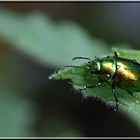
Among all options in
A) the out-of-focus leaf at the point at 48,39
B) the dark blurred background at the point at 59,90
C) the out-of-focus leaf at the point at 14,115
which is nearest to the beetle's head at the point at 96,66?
the dark blurred background at the point at 59,90

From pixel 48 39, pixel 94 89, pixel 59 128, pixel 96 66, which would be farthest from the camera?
pixel 48 39

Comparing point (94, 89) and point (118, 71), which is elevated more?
point (118, 71)

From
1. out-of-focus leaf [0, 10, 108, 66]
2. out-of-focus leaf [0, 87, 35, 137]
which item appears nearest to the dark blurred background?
out-of-focus leaf [0, 87, 35, 137]

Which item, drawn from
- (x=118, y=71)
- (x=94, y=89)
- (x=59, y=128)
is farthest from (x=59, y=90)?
(x=94, y=89)

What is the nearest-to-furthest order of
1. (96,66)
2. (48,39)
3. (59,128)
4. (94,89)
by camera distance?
1. (94,89)
2. (96,66)
3. (59,128)
4. (48,39)

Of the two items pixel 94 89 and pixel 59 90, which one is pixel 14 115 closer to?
pixel 59 90

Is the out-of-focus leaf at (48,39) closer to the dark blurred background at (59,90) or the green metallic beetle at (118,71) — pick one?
the dark blurred background at (59,90)

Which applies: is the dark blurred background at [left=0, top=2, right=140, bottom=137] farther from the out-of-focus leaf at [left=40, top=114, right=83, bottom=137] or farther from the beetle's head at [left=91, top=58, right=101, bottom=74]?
the beetle's head at [left=91, top=58, right=101, bottom=74]
